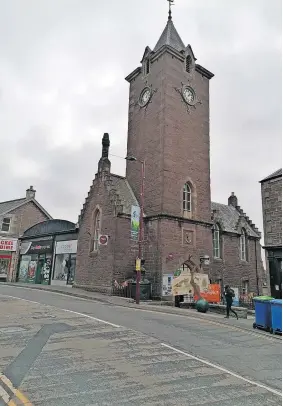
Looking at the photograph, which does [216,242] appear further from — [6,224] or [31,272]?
[6,224]

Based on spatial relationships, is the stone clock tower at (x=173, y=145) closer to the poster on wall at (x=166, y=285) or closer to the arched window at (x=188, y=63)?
the arched window at (x=188, y=63)

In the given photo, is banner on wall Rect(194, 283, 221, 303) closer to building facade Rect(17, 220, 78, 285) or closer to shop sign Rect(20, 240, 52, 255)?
building facade Rect(17, 220, 78, 285)

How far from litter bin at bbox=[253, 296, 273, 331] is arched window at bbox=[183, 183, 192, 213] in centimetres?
1277

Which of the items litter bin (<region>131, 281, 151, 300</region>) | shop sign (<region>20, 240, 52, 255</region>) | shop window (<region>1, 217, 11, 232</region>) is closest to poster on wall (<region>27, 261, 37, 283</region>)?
shop sign (<region>20, 240, 52, 255</region>)

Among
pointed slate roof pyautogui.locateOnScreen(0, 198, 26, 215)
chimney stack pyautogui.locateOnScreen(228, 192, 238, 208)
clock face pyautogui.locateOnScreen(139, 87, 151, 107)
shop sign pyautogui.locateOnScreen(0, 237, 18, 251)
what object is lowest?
shop sign pyautogui.locateOnScreen(0, 237, 18, 251)

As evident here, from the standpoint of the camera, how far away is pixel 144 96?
29.5 metres

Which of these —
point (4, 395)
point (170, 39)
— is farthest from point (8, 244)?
point (4, 395)

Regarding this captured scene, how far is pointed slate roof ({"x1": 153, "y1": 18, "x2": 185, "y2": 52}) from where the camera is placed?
2941 centimetres

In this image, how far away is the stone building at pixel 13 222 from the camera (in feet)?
120

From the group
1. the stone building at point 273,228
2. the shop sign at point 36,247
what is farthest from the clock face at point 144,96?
the shop sign at point 36,247

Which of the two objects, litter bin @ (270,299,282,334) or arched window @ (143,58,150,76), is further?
arched window @ (143,58,150,76)

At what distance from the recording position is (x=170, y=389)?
19.7 ft

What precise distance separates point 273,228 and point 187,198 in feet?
35.3

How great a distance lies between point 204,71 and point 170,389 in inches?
1170
